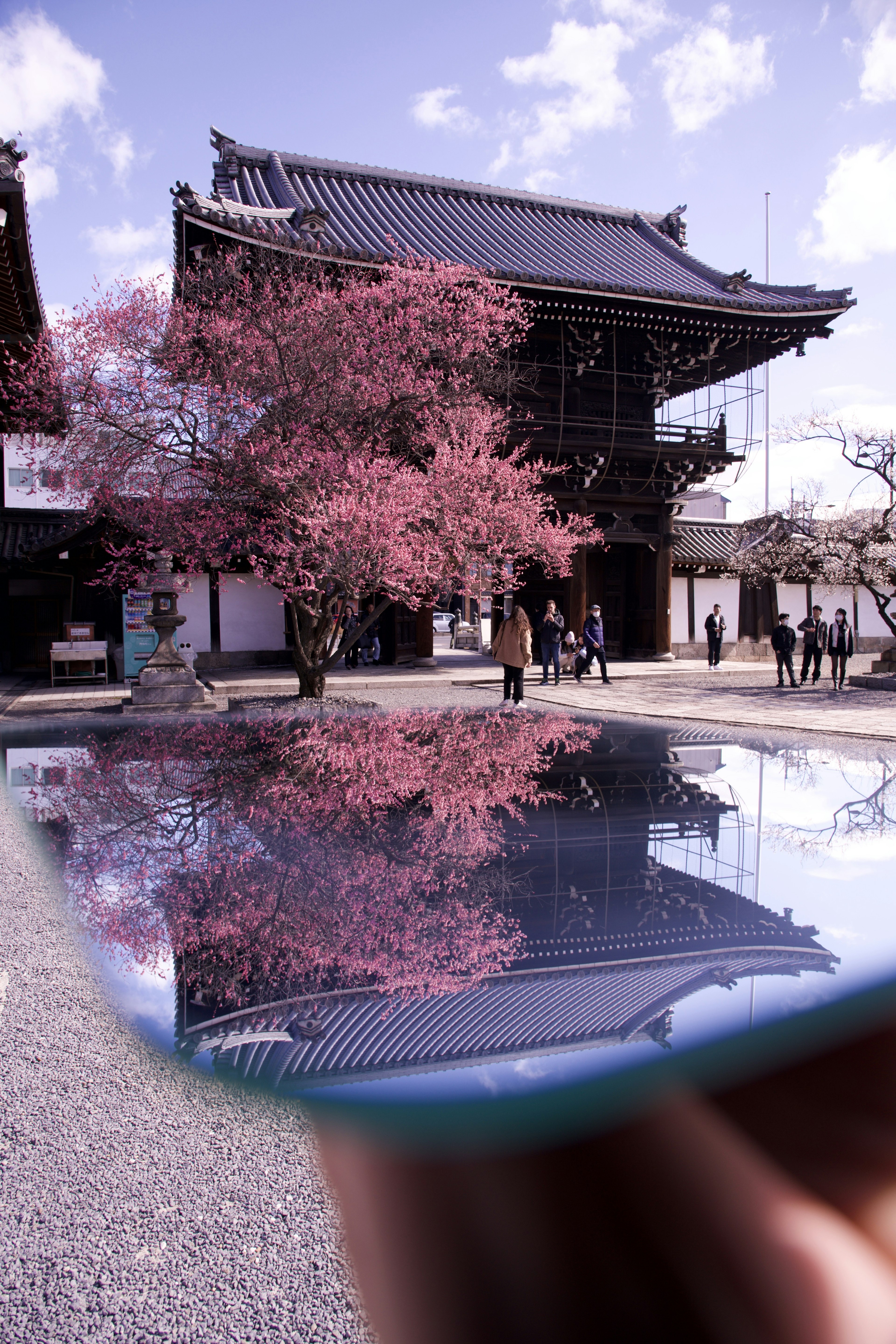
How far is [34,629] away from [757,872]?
20.4 meters

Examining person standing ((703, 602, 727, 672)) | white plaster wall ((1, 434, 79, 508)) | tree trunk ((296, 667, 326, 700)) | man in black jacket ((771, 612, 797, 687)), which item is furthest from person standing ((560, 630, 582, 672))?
white plaster wall ((1, 434, 79, 508))

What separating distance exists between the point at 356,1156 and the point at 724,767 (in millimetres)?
6747

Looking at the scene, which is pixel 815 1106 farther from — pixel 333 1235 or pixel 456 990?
pixel 333 1235

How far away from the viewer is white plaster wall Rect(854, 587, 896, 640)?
Result: 27.9m

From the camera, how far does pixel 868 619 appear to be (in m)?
28.3

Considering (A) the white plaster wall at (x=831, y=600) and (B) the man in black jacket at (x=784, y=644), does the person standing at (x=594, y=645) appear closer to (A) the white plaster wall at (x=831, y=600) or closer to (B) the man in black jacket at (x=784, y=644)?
(B) the man in black jacket at (x=784, y=644)

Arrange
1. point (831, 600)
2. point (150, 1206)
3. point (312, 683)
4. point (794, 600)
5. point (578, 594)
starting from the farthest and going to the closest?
point (831, 600), point (794, 600), point (578, 594), point (312, 683), point (150, 1206)

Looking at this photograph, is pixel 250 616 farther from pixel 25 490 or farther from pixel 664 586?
pixel 664 586

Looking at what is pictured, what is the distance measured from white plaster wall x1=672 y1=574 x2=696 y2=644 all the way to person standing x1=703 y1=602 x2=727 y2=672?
Result: 3.95 metres

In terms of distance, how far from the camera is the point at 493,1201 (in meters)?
2.08

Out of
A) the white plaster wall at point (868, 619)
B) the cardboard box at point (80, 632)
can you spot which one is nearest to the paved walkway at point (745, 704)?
the cardboard box at point (80, 632)

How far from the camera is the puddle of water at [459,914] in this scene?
2812mm

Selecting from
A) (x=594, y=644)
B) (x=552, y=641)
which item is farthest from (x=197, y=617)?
(x=594, y=644)

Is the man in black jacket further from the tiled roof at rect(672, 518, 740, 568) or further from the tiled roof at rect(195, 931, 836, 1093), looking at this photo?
the tiled roof at rect(195, 931, 836, 1093)
